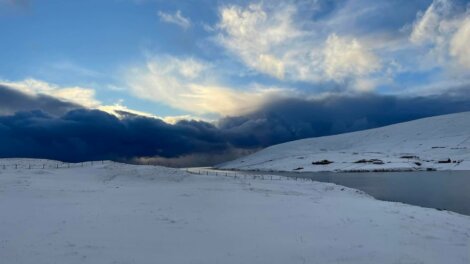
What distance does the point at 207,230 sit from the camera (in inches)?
958

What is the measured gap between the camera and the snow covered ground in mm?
19047

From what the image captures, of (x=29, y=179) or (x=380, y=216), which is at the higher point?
(x=29, y=179)

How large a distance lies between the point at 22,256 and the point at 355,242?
1706 cm

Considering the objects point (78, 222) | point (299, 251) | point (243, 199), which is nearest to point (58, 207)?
point (78, 222)

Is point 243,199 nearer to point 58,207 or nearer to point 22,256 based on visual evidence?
point 58,207

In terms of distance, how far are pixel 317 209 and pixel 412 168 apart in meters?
154

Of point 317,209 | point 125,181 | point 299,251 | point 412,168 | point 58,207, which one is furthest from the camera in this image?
point 412,168

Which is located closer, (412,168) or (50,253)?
(50,253)

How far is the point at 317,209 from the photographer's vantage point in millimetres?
35156

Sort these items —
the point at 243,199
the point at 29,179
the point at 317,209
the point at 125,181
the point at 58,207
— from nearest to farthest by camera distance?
the point at 58,207 < the point at 317,209 < the point at 243,199 < the point at 29,179 < the point at 125,181

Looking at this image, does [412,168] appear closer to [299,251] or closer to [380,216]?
[380,216]

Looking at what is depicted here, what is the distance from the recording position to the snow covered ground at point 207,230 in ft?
62.5

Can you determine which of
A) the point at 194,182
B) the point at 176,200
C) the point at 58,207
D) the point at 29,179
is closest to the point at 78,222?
the point at 58,207

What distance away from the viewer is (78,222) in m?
25.1
